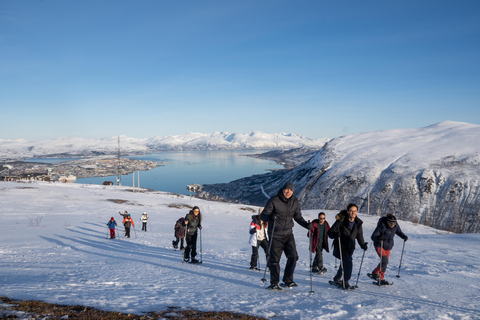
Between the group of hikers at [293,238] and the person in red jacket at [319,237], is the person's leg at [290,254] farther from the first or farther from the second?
the person in red jacket at [319,237]

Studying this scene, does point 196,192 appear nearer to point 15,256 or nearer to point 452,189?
point 452,189

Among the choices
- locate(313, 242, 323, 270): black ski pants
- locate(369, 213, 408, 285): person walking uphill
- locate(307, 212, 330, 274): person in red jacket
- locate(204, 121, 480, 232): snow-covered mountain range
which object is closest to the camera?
locate(369, 213, 408, 285): person walking uphill

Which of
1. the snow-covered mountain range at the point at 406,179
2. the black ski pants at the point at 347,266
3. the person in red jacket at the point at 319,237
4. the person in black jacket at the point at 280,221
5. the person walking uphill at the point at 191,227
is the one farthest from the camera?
the snow-covered mountain range at the point at 406,179

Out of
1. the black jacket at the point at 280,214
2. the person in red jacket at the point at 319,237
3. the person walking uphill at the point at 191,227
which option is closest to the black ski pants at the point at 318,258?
the person in red jacket at the point at 319,237

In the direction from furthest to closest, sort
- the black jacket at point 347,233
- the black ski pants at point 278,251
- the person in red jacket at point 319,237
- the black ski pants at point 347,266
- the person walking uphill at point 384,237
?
the person in red jacket at point 319,237 < the person walking uphill at point 384,237 < the black ski pants at point 347,266 < the black jacket at point 347,233 < the black ski pants at point 278,251

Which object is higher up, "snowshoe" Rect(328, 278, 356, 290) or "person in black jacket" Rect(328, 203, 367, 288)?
"person in black jacket" Rect(328, 203, 367, 288)

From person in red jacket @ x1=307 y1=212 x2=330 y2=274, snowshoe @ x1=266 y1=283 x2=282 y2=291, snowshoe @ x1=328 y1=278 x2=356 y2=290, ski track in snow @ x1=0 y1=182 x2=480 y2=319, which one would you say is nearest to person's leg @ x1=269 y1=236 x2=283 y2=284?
snowshoe @ x1=266 y1=283 x2=282 y2=291

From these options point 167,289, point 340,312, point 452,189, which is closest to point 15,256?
point 167,289

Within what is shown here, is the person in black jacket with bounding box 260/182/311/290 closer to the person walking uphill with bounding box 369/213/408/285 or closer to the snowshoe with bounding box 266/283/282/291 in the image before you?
the snowshoe with bounding box 266/283/282/291

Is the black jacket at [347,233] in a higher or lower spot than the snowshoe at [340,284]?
higher
